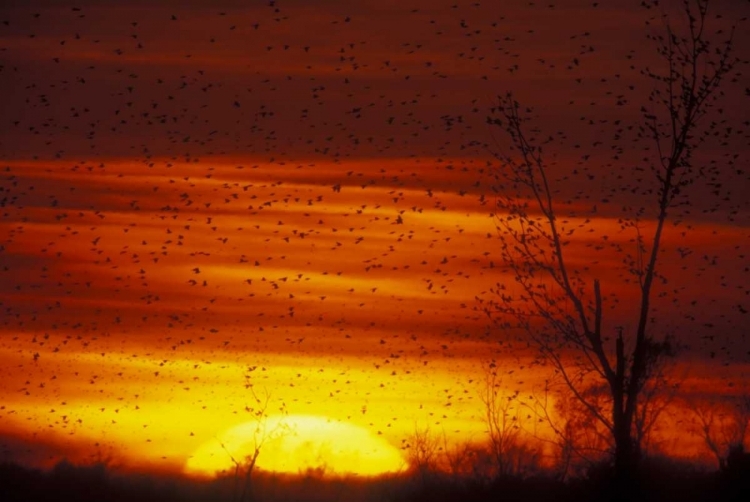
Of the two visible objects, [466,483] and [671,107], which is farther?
[466,483]

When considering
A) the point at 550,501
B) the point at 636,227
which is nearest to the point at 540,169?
the point at 636,227

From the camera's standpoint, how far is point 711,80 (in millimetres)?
27828

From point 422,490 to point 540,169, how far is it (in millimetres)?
31189

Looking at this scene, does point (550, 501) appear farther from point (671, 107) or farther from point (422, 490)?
point (671, 107)

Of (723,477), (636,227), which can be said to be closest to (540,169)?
(636,227)

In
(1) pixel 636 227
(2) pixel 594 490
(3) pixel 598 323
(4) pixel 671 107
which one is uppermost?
(4) pixel 671 107

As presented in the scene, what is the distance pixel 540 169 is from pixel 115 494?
3922cm

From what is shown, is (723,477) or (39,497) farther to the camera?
(39,497)

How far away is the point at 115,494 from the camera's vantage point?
205ft

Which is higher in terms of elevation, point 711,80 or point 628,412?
point 711,80

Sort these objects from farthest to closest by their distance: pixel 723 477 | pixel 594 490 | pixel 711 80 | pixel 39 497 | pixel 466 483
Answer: pixel 39 497
pixel 466 483
pixel 723 477
pixel 594 490
pixel 711 80

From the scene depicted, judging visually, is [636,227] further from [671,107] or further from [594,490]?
[594,490]

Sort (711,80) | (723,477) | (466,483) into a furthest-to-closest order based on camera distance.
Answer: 1. (466,483)
2. (723,477)
3. (711,80)

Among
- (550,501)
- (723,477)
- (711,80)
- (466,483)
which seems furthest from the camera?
(466,483)
